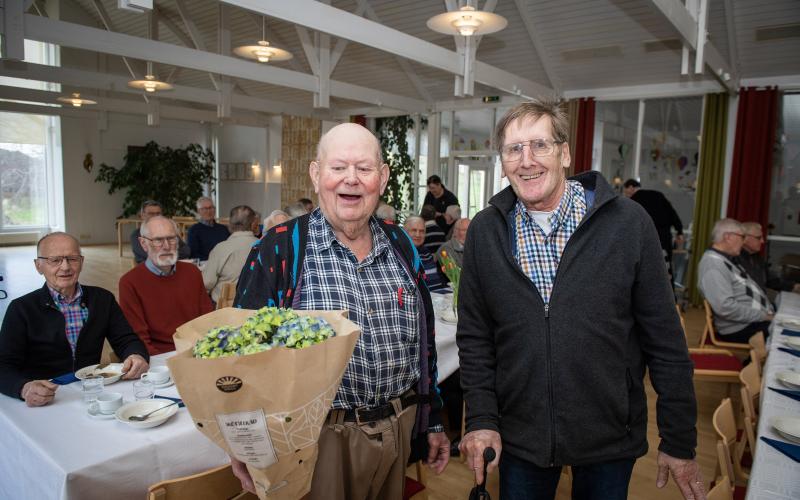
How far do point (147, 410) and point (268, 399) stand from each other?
1.19 metres

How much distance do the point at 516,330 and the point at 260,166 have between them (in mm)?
15429

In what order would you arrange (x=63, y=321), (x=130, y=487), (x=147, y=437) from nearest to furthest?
(x=130, y=487), (x=147, y=437), (x=63, y=321)

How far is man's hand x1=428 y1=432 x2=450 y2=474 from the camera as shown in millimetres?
1644

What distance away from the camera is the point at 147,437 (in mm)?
1790

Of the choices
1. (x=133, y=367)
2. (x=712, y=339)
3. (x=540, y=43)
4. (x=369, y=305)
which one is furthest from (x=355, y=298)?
(x=540, y=43)

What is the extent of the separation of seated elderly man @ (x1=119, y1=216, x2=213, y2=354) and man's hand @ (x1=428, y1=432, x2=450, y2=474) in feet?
6.83

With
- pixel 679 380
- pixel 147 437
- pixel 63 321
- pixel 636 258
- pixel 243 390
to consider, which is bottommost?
pixel 147 437

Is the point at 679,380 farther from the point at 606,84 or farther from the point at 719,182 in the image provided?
the point at 606,84

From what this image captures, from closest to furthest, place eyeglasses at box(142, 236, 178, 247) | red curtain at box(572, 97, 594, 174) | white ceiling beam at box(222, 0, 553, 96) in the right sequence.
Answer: eyeglasses at box(142, 236, 178, 247) < white ceiling beam at box(222, 0, 553, 96) < red curtain at box(572, 97, 594, 174)

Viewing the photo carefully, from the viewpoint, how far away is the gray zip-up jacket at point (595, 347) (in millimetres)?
1401

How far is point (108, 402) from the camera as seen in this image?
1898mm

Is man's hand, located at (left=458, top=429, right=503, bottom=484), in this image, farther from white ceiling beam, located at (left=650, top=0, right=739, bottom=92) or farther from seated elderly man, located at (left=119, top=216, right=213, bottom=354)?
white ceiling beam, located at (left=650, top=0, right=739, bottom=92)

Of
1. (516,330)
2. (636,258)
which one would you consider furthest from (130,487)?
(636,258)

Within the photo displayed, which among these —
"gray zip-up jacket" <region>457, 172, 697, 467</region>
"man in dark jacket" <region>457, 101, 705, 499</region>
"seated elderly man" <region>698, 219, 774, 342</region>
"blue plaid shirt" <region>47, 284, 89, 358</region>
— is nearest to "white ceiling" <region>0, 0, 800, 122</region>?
"seated elderly man" <region>698, 219, 774, 342</region>
